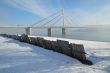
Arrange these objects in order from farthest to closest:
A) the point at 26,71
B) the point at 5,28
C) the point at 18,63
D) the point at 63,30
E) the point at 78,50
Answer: the point at 63,30
the point at 5,28
the point at 78,50
the point at 18,63
the point at 26,71

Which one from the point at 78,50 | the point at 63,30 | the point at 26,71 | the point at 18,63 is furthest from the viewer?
the point at 63,30

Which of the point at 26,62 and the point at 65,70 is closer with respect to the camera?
→ the point at 65,70

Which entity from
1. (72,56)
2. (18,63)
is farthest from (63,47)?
(18,63)

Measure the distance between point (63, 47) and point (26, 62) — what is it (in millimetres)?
2692

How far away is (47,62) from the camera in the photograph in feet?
23.1

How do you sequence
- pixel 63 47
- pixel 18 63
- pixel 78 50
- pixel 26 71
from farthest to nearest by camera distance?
pixel 63 47, pixel 78 50, pixel 18 63, pixel 26 71

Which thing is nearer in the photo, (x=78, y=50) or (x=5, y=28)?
(x=78, y=50)

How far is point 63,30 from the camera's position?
79875 millimetres

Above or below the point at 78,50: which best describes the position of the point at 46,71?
below

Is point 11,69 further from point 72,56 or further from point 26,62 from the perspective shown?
point 72,56

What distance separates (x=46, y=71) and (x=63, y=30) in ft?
244

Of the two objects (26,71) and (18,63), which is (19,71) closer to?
(26,71)

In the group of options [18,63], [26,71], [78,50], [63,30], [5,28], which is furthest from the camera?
[63,30]

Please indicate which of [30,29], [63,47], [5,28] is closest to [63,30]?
[30,29]
